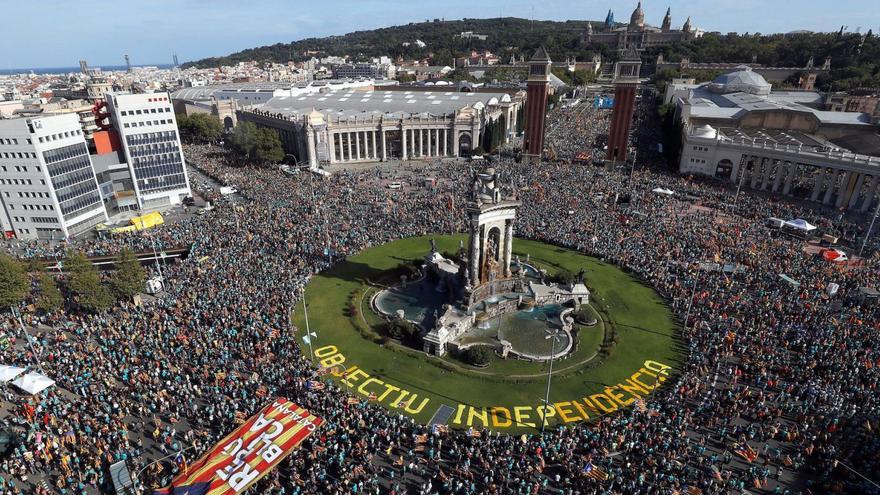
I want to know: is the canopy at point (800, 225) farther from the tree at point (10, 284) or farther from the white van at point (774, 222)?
the tree at point (10, 284)

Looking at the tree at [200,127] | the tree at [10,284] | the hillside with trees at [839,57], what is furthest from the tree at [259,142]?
the hillside with trees at [839,57]

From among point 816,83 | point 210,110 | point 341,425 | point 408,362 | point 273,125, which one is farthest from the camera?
point 816,83

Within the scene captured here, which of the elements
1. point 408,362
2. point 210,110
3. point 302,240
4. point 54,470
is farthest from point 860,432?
point 210,110

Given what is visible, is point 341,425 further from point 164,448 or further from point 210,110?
point 210,110

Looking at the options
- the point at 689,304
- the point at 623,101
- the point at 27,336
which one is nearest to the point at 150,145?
the point at 27,336

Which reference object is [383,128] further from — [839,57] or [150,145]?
[839,57]

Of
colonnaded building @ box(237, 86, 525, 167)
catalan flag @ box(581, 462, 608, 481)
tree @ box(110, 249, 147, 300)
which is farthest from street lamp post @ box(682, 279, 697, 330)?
colonnaded building @ box(237, 86, 525, 167)
